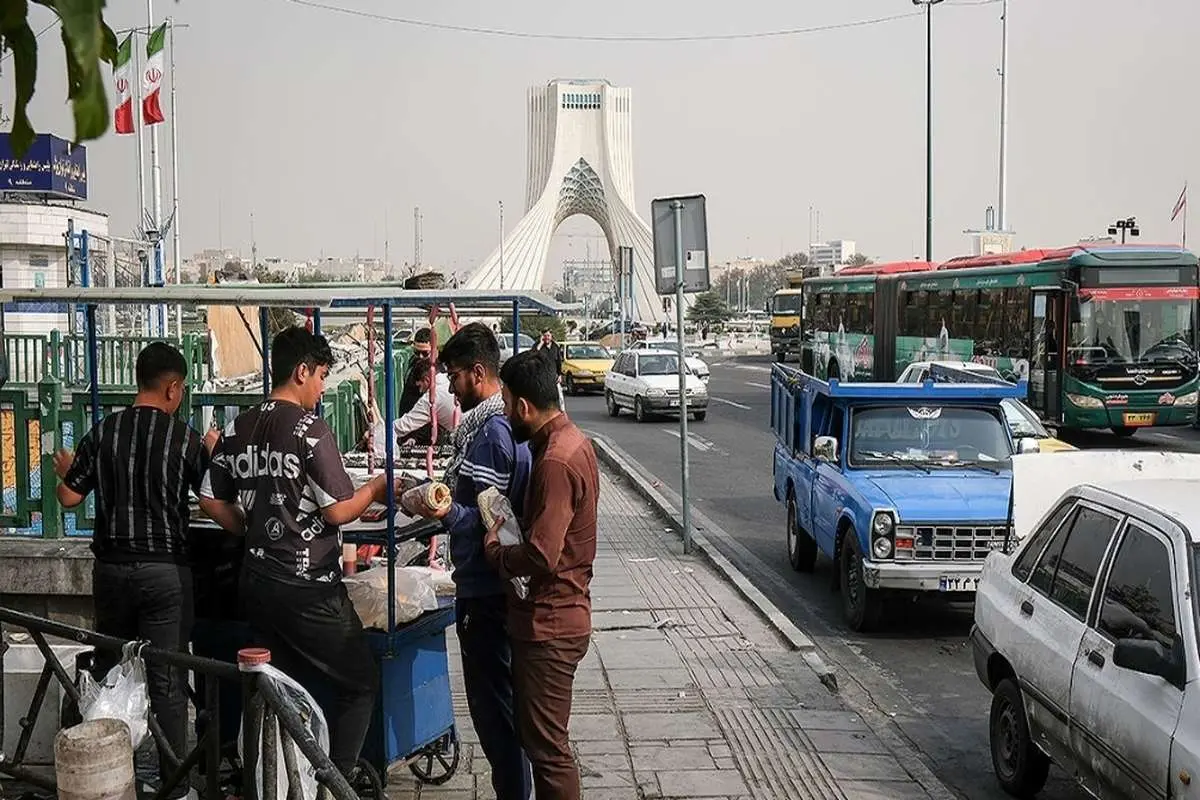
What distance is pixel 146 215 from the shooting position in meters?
33.5

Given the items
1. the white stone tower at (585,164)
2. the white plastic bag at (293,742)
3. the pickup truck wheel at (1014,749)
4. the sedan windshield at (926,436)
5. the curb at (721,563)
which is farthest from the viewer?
the white stone tower at (585,164)

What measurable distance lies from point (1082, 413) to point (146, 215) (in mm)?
23724

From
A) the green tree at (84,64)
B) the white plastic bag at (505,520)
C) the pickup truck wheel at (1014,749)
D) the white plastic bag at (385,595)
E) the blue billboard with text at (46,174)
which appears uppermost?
the blue billboard with text at (46,174)

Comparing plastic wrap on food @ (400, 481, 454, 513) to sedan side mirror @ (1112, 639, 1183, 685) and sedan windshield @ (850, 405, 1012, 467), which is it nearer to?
sedan side mirror @ (1112, 639, 1183, 685)

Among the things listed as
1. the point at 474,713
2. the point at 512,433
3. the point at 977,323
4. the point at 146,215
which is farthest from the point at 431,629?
the point at 146,215

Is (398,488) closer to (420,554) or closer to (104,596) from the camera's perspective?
(104,596)

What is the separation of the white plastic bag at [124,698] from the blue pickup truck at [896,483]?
224 inches

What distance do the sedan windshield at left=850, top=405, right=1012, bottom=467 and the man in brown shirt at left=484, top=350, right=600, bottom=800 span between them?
5.87 m

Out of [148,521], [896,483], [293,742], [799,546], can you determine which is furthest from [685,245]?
[293,742]

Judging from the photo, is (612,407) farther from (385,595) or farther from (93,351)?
(385,595)

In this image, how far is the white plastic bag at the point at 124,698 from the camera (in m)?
4.52

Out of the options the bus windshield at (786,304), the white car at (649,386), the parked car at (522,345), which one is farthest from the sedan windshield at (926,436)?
the bus windshield at (786,304)

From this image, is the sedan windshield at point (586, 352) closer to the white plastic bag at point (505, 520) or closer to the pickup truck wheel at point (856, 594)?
the pickup truck wheel at point (856, 594)

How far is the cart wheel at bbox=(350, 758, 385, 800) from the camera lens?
15.0 ft
